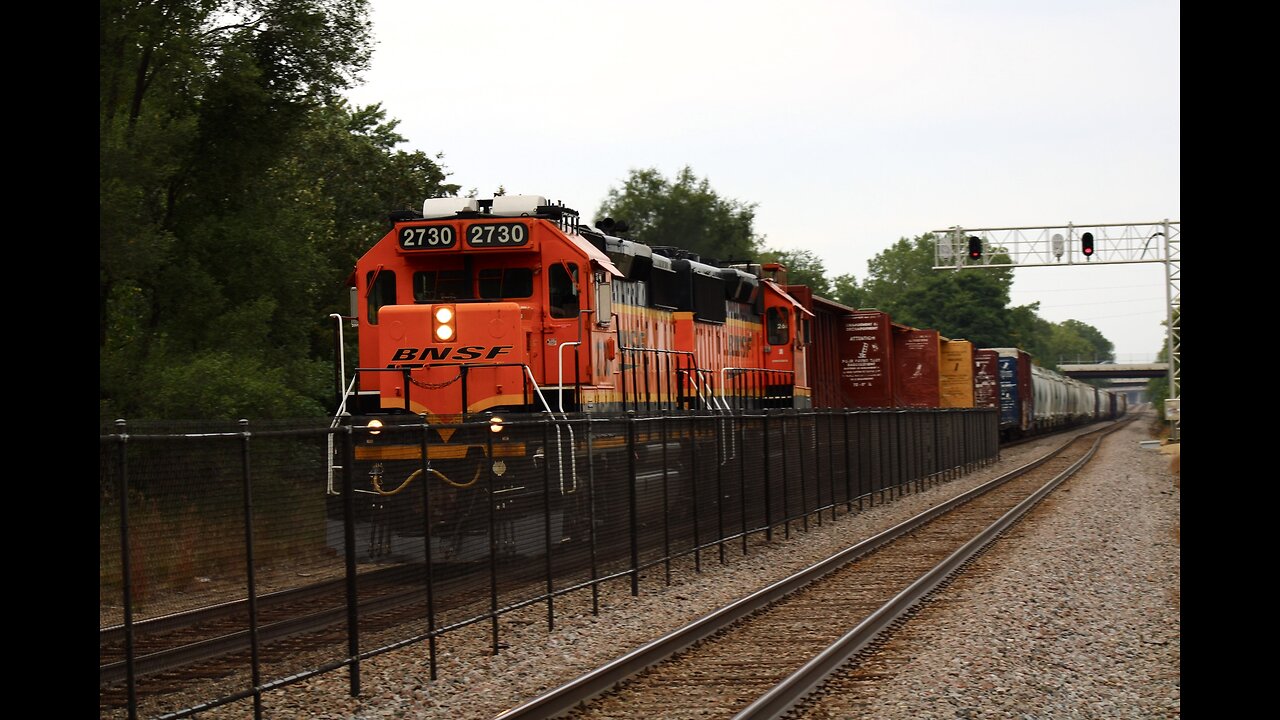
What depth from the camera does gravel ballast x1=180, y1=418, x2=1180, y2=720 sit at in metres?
8.51

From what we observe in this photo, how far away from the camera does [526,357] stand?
15188 millimetres

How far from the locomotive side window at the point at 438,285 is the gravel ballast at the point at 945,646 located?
4.28 metres

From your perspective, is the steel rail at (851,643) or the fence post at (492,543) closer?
the steel rail at (851,643)

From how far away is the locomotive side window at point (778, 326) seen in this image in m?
24.9

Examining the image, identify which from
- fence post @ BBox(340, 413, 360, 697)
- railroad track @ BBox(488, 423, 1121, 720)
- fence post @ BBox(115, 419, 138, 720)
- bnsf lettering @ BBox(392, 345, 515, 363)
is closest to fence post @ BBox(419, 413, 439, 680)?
fence post @ BBox(340, 413, 360, 697)

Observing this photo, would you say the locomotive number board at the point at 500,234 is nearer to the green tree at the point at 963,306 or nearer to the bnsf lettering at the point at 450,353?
the bnsf lettering at the point at 450,353

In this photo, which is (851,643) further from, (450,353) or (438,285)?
(438,285)

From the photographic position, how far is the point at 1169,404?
1922 inches

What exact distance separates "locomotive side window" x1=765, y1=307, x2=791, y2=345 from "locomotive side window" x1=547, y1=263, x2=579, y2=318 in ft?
32.7

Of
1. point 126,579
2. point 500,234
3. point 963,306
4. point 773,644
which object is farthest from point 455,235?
point 963,306

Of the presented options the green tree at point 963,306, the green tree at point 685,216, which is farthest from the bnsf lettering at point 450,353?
the green tree at point 963,306
